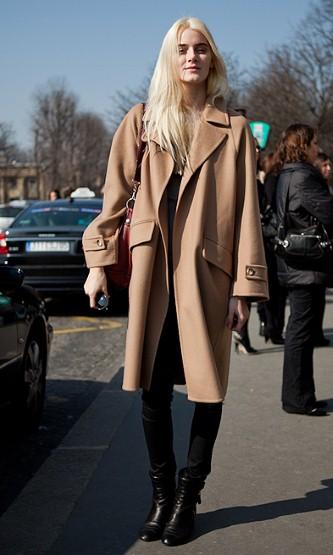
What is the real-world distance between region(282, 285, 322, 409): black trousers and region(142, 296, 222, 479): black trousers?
2138 mm

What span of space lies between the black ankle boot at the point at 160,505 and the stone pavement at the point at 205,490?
0.07 m

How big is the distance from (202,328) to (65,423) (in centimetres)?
278

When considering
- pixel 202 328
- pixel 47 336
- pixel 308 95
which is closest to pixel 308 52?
pixel 308 95

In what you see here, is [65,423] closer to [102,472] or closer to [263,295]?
[102,472]

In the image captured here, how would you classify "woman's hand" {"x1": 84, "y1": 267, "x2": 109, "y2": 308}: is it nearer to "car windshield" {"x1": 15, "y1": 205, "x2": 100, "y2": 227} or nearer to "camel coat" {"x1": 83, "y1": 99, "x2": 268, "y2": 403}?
"camel coat" {"x1": 83, "y1": 99, "x2": 268, "y2": 403}

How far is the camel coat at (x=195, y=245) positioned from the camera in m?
3.61

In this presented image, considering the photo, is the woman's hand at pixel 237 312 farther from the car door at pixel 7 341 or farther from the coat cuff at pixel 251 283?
the car door at pixel 7 341

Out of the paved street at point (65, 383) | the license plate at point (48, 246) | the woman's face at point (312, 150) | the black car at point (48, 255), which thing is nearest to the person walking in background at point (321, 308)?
the woman's face at point (312, 150)

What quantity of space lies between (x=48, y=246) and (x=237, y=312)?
27.3 feet

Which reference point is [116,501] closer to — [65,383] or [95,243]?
[95,243]

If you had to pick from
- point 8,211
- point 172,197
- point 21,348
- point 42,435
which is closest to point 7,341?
point 21,348

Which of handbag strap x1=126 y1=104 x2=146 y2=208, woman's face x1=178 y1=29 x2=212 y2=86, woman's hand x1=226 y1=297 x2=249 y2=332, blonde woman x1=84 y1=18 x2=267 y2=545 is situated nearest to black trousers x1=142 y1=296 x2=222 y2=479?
blonde woman x1=84 y1=18 x2=267 y2=545

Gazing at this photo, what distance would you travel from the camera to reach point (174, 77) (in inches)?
146

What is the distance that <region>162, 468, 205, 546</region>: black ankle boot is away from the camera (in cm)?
374
